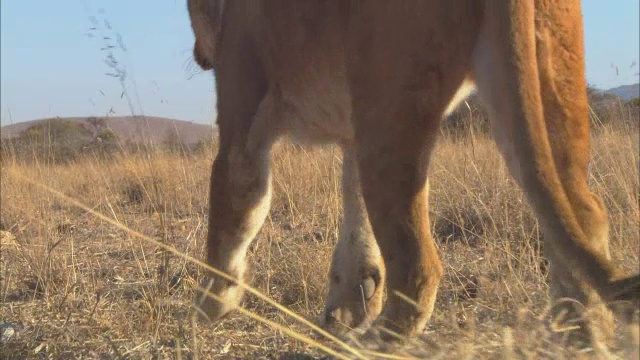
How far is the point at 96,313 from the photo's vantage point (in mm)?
3361

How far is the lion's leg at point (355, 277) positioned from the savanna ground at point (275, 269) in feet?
0.63

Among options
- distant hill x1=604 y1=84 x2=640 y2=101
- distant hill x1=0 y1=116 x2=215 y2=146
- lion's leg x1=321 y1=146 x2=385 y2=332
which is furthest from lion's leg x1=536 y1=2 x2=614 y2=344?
distant hill x1=604 y1=84 x2=640 y2=101

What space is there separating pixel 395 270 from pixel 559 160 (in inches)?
23.6

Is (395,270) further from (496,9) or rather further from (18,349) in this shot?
(18,349)

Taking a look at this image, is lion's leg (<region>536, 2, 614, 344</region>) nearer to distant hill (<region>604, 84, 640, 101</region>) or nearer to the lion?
the lion

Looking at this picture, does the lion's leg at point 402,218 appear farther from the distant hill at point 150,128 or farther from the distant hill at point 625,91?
the distant hill at point 625,91

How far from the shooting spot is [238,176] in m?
3.25

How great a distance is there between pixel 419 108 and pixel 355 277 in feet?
4.05

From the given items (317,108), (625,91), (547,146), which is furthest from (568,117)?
(625,91)

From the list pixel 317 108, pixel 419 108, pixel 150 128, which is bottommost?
pixel 150 128

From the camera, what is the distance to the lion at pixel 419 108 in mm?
2320

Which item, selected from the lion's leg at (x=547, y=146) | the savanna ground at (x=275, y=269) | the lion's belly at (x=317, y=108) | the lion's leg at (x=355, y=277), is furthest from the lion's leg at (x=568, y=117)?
the lion's leg at (x=355, y=277)

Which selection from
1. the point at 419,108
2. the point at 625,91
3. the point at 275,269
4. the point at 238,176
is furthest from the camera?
the point at 625,91

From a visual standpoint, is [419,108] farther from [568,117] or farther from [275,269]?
[275,269]
